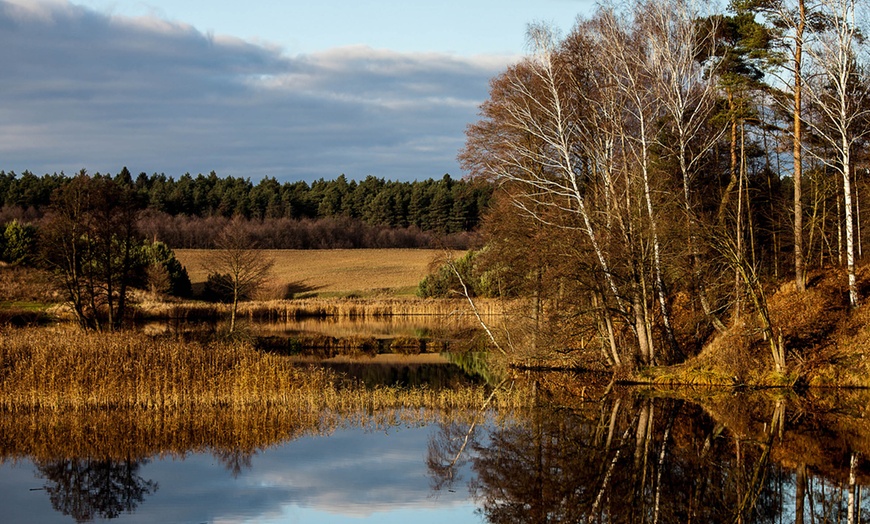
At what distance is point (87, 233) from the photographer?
37156 mm

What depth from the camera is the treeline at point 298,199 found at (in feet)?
361

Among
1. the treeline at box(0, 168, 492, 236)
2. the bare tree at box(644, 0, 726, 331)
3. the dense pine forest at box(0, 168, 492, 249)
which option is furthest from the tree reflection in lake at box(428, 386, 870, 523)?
the treeline at box(0, 168, 492, 236)

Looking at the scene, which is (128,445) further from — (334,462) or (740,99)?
(740,99)

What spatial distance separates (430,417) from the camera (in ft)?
69.4

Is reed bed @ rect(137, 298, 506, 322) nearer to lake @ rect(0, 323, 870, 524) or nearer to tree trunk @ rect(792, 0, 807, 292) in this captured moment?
tree trunk @ rect(792, 0, 807, 292)

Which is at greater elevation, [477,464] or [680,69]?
[680,69]

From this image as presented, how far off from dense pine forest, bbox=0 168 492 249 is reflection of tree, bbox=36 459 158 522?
78604 millimetres

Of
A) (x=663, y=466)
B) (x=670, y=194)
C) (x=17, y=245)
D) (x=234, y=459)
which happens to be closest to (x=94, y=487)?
(x=234, y=459)

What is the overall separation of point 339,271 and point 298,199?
147ft

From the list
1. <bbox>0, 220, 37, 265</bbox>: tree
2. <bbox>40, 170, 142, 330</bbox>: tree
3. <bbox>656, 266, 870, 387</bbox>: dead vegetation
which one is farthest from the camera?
<bbox>0, 220, 37, 265</bbox>: tree

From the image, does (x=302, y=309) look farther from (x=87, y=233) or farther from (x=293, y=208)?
(x=293, y=208)

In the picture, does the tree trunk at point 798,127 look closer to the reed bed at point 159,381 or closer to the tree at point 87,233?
the reed bed at point 159,381

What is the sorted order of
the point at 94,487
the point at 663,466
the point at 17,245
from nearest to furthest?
1. the point at 94,487
2. the point at 663,466
3. the point at 17,245

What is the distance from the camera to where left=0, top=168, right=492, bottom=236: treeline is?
11012 cm
